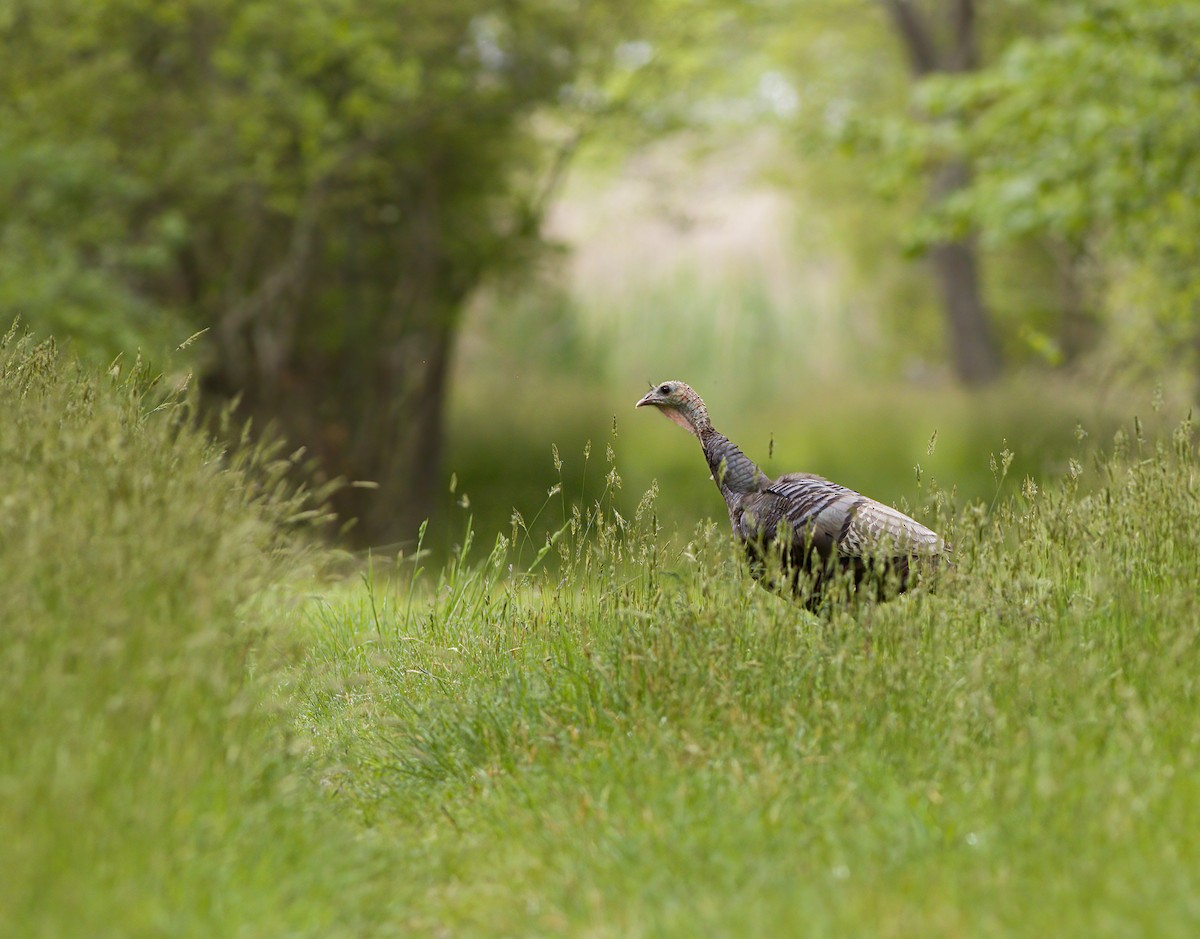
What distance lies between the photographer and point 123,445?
4.32 m

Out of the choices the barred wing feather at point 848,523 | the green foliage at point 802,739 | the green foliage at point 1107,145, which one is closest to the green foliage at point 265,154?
the green foliage at point 1107,145

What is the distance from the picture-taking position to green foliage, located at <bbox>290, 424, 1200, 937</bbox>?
324 centimetres

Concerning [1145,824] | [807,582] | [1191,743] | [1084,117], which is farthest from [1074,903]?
[1084,117]

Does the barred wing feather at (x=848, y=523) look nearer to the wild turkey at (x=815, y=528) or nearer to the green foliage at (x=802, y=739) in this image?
the wild turkey at (x=815, y=528)

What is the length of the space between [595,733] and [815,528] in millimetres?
1219

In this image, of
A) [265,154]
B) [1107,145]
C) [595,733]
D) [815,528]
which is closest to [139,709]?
[595,733]

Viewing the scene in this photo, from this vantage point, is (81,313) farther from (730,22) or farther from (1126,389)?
(730,22)

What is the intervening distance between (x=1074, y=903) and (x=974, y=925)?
236mm

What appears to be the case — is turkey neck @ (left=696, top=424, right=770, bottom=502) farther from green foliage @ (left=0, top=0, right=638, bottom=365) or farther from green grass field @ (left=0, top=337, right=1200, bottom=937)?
green foliage @ (left=0, top=0, right=638, bottom=365)

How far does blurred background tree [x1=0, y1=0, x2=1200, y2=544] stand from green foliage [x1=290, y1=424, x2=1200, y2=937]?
5.61ft

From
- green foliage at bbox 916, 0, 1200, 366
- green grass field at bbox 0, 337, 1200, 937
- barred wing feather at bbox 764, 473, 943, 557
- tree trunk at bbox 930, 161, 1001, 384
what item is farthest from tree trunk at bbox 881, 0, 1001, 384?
green grass field at bbox 0, 337, 1200, 937

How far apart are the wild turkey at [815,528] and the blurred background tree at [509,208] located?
1.45m

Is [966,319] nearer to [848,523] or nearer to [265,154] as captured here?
[265,154]

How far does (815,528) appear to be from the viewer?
489cm
